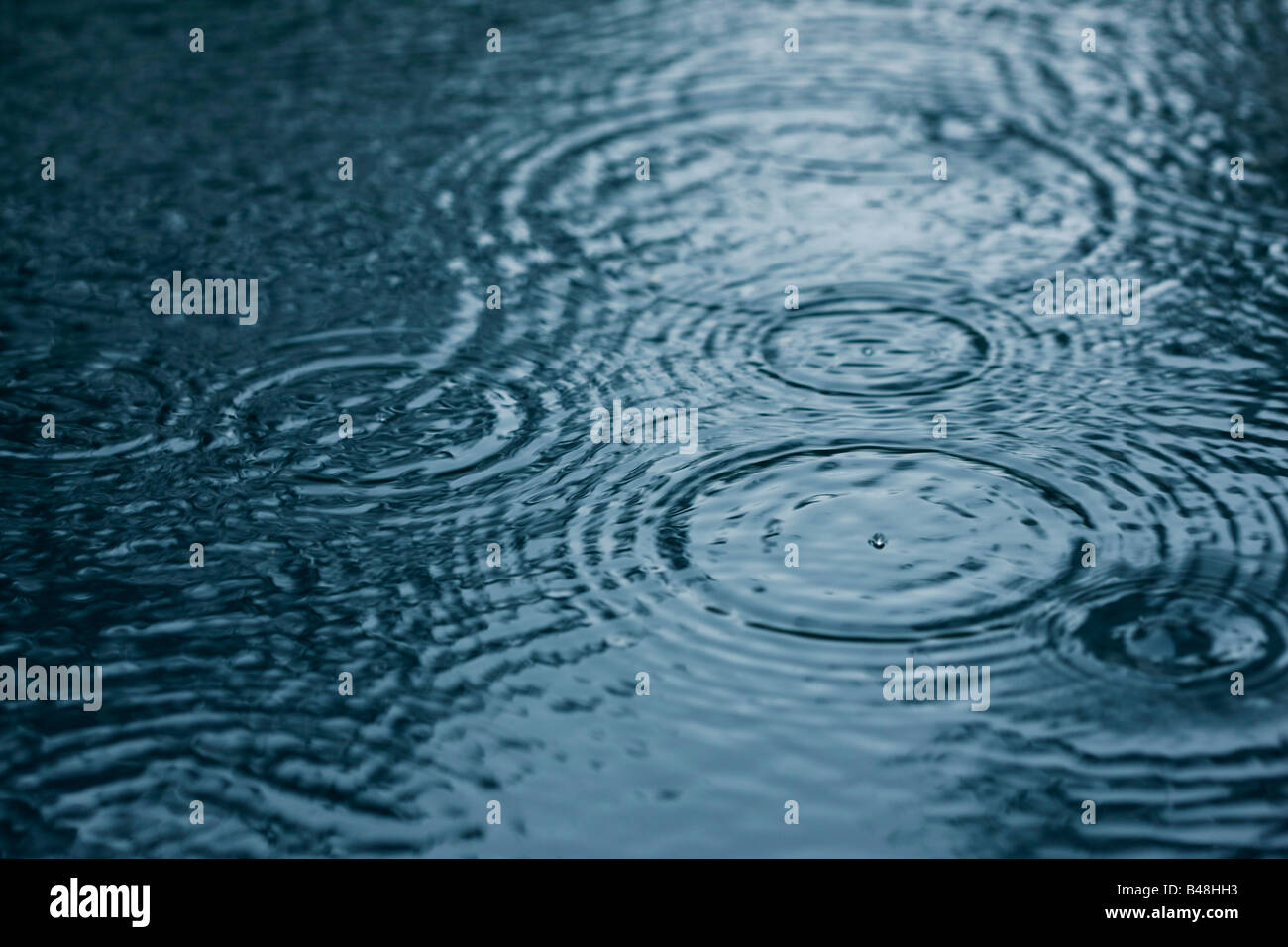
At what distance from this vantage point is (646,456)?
3.12 metres

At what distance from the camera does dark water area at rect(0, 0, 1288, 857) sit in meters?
2.30

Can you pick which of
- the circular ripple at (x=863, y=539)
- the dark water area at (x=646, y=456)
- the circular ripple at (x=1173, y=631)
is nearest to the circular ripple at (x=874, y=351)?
the dark water area at (x=646, y=456)

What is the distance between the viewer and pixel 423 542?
2871mm

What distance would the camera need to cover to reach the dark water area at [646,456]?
230 cm

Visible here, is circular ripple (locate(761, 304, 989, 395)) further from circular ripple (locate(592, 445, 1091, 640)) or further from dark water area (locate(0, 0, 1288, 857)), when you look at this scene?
circular ripple (locate(592, 445, 1091, 640))

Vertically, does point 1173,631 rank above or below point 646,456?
below

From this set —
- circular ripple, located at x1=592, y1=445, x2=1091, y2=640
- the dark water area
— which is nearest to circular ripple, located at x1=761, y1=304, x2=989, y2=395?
the dark water area

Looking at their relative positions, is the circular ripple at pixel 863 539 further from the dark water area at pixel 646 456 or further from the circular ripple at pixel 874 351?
the circular ripple at pixel 874 351

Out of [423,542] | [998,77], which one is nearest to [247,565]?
[423,542]

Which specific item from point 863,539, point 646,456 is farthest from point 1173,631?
point 646,456

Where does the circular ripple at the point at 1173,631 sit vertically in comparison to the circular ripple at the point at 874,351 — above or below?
below

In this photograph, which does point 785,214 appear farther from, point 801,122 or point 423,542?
point 423,542

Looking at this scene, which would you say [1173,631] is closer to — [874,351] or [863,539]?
[863,539]
